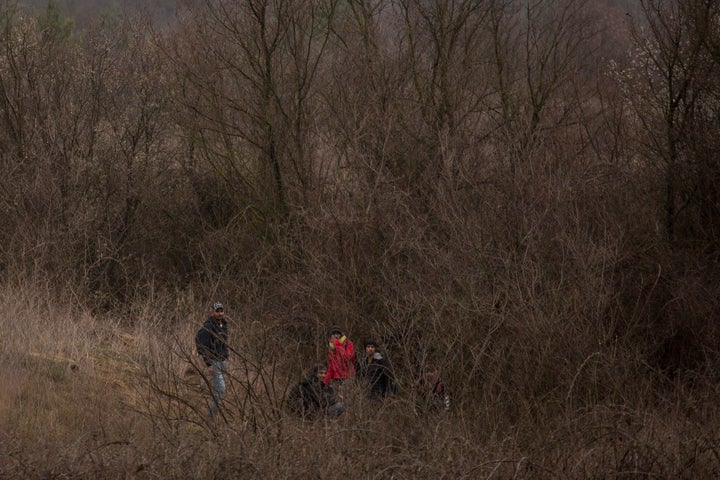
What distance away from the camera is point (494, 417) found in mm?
11820

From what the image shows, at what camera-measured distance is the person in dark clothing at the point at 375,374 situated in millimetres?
11286

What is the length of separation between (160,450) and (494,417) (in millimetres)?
4451

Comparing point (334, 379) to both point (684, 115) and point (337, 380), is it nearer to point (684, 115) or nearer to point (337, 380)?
point (337, 380)

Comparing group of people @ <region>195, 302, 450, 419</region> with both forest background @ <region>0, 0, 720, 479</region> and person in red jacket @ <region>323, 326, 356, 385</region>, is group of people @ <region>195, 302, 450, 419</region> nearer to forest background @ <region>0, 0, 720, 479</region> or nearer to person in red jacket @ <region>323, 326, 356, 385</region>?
person in red jacket @ <region>323, 326, 356, 385</region>

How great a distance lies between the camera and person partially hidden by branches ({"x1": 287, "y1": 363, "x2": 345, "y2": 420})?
10.2 m

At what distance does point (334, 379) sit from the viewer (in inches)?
481

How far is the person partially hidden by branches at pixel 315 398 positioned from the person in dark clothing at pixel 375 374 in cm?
45

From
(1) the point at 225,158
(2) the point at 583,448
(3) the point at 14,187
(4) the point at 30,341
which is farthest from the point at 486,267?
(3) the point at 14,187

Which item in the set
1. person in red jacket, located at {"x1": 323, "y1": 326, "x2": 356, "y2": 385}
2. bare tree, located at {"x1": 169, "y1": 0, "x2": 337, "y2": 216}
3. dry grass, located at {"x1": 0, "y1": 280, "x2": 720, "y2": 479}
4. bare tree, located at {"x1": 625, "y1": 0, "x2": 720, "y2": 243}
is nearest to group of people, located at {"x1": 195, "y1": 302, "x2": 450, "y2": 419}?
person in red jacket, located at {"x1": 323, "y1": 326, "x2": 356, "y2": 385}

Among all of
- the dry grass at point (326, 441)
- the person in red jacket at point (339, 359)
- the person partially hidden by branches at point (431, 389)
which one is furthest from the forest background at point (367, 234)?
the person in red jacket at point (339, 359)

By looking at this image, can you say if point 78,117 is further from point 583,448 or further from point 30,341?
point 583,448

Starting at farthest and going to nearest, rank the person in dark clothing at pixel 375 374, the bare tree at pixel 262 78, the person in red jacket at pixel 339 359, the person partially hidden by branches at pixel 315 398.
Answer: the bare tree at pixel 262 78 < the person in red jacket at pixel 339 359 < the person in dark clothing at pixel 375 374 < the person partially hidden by branches at pixel 315 398

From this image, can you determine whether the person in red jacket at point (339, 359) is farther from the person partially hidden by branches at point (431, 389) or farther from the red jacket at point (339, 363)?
the person partially hidden by branches at point (431, 389)

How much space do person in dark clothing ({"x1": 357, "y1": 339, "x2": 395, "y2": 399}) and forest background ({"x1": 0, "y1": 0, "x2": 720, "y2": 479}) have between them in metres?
0.31
